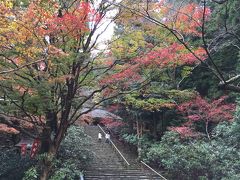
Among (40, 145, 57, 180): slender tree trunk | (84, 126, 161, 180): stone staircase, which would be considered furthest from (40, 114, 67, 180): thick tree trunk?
(84, 126, 161, 180): stone staircase

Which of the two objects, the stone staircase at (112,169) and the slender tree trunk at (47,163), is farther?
the stone staircase at (112,169)

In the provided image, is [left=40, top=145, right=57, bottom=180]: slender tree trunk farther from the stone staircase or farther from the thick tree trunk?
the stone staircase

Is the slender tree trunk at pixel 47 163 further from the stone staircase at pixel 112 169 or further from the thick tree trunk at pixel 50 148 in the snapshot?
the stone staircase at pixel 112 169

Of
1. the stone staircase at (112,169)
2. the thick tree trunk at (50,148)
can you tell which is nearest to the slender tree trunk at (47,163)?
the thick tree trunk at (50,148)

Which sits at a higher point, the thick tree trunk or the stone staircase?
the thick tree trunk

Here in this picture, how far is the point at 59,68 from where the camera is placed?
34.2ft

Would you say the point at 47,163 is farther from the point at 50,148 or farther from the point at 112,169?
the point at 112,169

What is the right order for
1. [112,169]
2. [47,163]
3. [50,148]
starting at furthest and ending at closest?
1. [112,169]
2. [50,148]
3. [47,163]

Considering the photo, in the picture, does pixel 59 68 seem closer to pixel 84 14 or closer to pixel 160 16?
pixel 84 14

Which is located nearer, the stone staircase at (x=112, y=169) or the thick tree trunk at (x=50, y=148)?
the thick tree trunk at (x=50, y=148)

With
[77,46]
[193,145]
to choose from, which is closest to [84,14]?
[77,46]

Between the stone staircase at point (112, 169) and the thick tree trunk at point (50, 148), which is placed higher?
the thick tree trunk at point (50, 148)

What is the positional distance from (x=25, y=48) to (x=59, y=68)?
2.07 meters

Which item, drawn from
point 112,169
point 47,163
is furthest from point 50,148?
point 112,169
